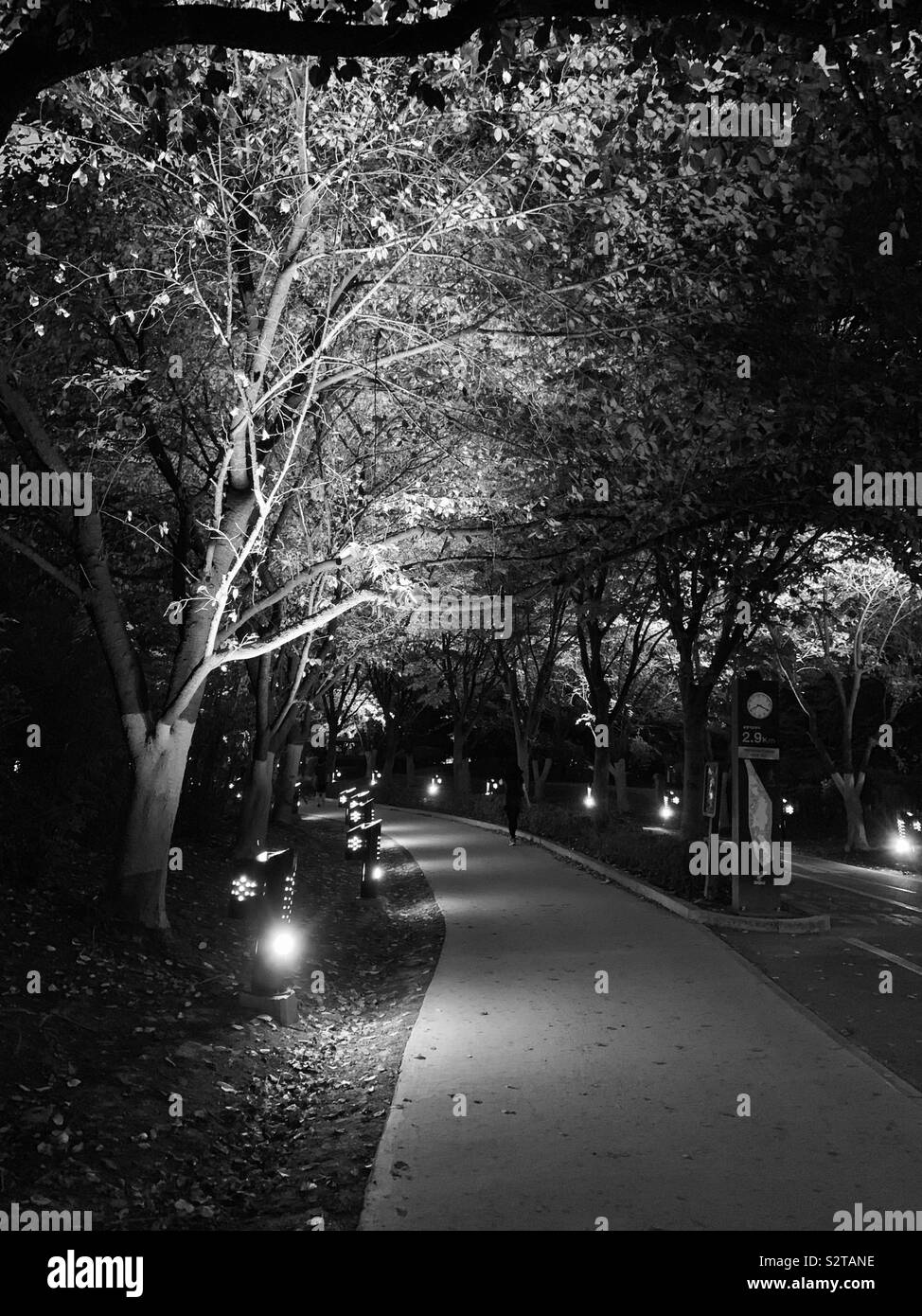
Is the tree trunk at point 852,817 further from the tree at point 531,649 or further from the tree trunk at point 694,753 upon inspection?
the tree trunk at point 694,753

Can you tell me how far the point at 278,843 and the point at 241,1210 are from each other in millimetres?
15973

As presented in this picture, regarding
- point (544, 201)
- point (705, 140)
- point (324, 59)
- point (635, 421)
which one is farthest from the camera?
point (635, 421)

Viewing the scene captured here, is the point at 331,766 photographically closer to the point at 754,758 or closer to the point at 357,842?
the point at 357,842

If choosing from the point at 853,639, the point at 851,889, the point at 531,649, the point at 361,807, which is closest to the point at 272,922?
the point at 361,807

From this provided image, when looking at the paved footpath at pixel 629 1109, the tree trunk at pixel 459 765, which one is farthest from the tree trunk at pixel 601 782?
the paved footpath at pixel 629 1109

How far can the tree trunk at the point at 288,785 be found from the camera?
24062mm

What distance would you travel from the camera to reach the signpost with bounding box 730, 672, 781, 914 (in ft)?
48.0

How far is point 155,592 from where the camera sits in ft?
54.3

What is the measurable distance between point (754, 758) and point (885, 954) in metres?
3.32

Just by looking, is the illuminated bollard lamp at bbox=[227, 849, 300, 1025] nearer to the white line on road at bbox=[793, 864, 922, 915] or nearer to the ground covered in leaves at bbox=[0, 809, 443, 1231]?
the ground covered in leaves at bbox=[0, 809, 443, 1231]

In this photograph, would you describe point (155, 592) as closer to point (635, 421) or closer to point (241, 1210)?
point (635, 421)

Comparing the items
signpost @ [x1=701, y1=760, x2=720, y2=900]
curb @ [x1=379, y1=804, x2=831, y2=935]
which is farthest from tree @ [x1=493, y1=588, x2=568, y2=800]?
signpost @ [x1=701, y1=760, x2=720, y2=900]

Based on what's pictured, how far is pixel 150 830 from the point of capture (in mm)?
10062

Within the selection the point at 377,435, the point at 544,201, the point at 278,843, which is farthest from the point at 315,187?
the point at 278,843
